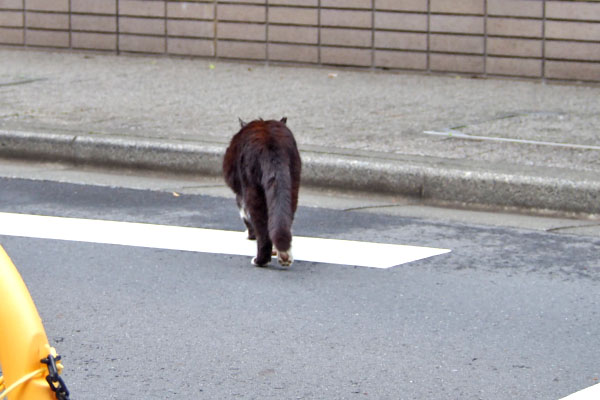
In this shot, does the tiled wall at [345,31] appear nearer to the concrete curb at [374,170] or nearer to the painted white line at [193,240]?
the concrete curb at [374,170]

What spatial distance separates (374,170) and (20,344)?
5.17 metres

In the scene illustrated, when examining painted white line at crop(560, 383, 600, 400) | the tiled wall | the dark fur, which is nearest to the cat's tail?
the dark fur

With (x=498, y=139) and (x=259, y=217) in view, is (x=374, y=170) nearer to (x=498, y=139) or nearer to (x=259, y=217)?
(x=498, y=139)

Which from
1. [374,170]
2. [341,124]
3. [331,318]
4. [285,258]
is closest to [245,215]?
[285,258]

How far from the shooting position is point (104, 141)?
8.34 m

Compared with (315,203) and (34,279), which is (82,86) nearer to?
(315,203)

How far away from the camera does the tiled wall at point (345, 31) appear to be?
11.9 m

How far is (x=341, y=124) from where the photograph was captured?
9.27m

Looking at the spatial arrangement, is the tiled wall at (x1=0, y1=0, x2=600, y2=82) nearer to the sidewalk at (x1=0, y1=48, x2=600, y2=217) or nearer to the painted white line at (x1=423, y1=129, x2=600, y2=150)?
the sidewalk at (x1=0, y1=48, x2=600, y2=217)

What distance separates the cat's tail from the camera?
5180 mm

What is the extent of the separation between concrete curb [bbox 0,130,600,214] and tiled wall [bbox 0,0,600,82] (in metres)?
4.85

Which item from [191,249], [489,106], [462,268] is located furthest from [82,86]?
[462,268]

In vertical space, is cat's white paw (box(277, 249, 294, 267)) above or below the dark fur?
below

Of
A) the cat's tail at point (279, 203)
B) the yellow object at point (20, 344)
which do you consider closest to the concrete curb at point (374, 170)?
the cat's tail at point (279, 203)
